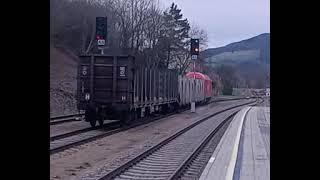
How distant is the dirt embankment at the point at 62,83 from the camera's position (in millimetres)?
35281

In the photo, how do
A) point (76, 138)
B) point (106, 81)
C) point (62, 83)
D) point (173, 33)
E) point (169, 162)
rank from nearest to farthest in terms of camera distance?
point (169, 162), point (76, 138), point (106, 81), point (62, 83), point (173, 33)

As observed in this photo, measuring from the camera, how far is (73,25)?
54.6 m

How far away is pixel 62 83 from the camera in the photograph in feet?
145

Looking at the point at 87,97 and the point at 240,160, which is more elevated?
the point at 87,97

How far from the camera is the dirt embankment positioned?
35281mm

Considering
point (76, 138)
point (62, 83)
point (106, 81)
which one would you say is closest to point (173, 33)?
point (62, 83)

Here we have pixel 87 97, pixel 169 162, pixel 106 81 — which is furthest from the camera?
pixel 106 81

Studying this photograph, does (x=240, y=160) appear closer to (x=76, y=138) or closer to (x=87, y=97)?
(x=76, y=138)

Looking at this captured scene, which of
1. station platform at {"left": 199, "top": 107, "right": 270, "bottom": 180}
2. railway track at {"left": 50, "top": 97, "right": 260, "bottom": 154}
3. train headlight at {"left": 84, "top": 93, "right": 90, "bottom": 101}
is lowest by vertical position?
station platform at {"left": 199, "top": 107, "right": 270, "bottom": 180}

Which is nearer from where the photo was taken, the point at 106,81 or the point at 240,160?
the point at 240,160

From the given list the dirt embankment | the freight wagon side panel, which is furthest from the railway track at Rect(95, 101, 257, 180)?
the dirt embankment

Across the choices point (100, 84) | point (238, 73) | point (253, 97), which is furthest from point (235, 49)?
point (100, 84)

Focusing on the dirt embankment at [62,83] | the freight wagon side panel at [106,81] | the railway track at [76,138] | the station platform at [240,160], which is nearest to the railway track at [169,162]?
the station platform at [240,160]

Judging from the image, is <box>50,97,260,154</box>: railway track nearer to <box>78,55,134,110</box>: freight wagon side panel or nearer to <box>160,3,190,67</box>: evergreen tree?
<box>78,55,134,110</box>: freight wagon side panel
